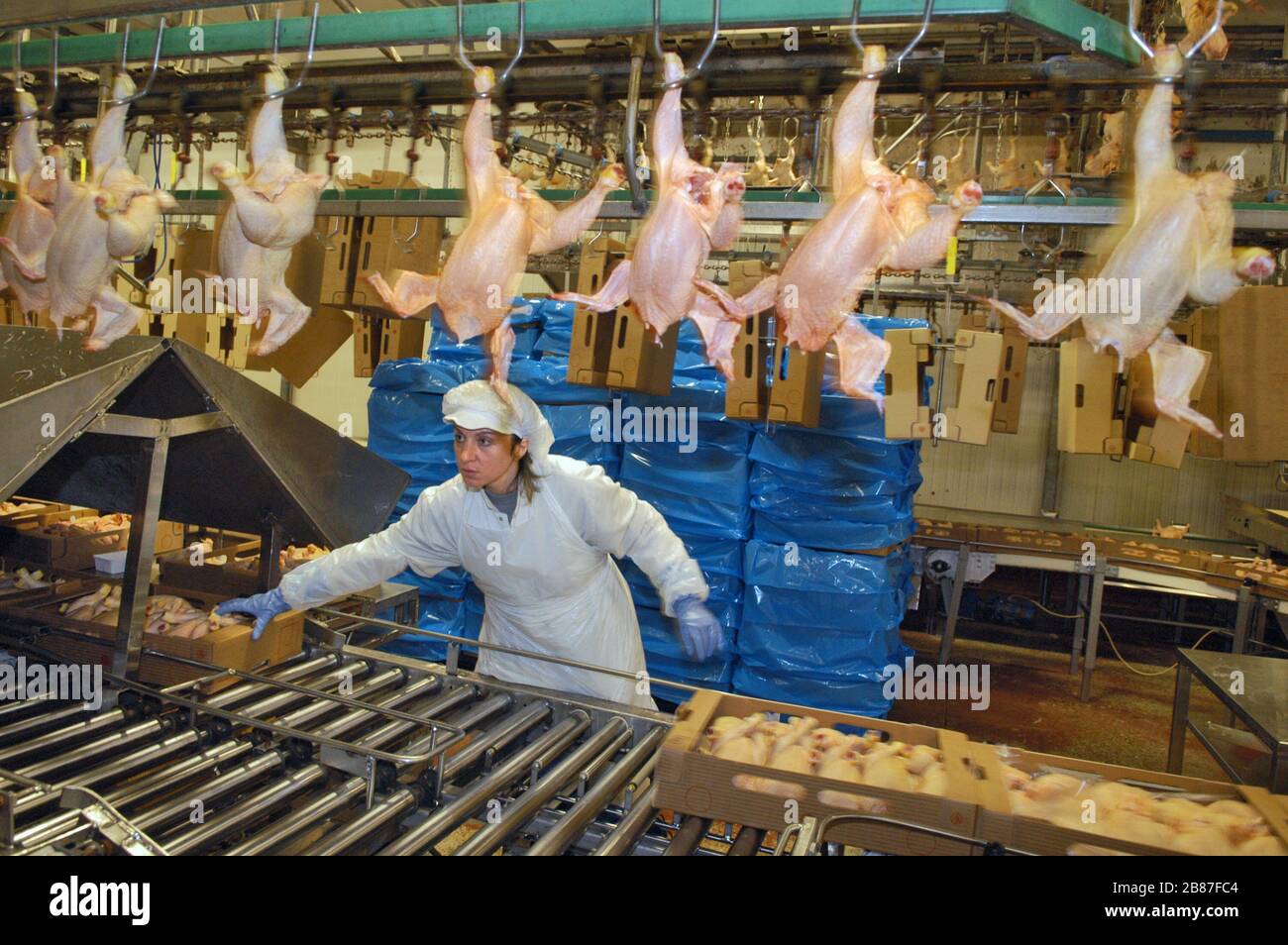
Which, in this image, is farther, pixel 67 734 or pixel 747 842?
pixel 67 734

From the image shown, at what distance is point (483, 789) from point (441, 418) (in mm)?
4230

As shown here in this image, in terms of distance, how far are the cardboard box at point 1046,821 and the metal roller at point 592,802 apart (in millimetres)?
797

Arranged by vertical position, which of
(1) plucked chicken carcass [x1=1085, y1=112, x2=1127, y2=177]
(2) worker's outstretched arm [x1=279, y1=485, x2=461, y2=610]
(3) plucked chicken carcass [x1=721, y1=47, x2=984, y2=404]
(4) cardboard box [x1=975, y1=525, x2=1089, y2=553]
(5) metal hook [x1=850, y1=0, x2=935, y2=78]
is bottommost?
(4) cardboard box [x1=975, y1=525, x2=1089, y2=553]

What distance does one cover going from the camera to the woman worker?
3.05 m

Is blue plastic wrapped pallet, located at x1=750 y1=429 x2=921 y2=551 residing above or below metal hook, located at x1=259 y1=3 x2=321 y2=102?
below

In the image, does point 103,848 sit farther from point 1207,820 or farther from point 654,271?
point 1207,820

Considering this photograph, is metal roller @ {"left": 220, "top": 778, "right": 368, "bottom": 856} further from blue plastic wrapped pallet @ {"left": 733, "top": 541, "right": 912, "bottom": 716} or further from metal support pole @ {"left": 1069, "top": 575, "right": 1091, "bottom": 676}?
metal support pole @ {"left": 1069, "top": 575, "right": 1091, "bottom": 676}

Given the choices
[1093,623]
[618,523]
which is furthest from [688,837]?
[1093,623]

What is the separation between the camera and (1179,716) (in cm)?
417

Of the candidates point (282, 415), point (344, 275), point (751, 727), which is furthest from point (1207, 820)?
point (344, 275)

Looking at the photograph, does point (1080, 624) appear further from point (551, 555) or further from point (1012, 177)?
point (551, 555)

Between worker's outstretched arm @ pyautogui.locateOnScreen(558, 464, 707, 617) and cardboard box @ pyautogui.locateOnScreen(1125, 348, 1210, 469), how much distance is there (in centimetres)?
166

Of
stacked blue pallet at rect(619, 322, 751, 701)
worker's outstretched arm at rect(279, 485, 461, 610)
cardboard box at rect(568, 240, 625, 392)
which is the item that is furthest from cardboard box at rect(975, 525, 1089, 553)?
worker's outstretched arm at rect(279, 485, 461, 610)

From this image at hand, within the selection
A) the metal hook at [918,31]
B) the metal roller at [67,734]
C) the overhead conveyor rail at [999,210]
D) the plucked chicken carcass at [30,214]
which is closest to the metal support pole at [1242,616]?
the overhead conveyor rail at [999,210]
